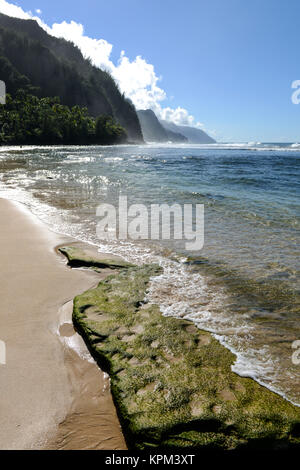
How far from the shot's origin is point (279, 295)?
13.2 ft

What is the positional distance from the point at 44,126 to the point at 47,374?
81442 mm

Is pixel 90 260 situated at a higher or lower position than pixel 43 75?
lower

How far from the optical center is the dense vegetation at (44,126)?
6747 centimetres

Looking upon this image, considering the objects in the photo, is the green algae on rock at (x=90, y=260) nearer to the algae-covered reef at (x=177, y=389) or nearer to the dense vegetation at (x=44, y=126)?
the algae-covered reef at (x=177, y=389)

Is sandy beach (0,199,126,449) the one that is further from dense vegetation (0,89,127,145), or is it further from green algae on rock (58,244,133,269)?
dense vegetation (0,89,127,145)

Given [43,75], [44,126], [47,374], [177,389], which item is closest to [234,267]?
[177,389]

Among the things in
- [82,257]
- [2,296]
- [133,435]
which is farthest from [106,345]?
[82,257]

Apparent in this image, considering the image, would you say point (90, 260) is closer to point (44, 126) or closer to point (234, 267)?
point (234, 267)

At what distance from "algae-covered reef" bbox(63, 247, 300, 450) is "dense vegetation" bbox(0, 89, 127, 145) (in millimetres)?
68593

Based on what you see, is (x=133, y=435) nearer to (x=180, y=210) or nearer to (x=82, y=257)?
(x=82, y=257)

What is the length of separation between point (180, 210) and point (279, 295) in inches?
215

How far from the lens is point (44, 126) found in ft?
240

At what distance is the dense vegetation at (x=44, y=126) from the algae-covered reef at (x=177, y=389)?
68.6m

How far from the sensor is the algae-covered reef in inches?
76.6
